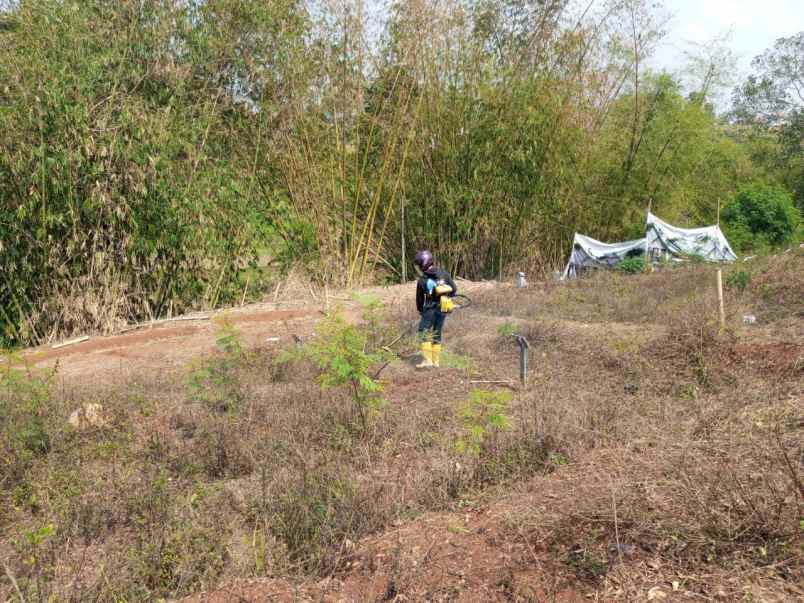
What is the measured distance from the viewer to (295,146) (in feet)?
34.4

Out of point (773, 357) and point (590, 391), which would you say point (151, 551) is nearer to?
point (590, 391)

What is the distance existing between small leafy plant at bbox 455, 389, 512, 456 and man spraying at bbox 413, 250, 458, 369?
184cm

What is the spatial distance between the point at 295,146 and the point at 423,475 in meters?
8.03

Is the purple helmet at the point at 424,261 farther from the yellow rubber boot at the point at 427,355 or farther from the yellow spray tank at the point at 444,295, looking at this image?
the yellow rubber boot at the point at 427,355

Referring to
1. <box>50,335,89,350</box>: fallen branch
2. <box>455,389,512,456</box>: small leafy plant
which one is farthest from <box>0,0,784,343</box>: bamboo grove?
<box>455,389,512,456</box>: small leafy plant

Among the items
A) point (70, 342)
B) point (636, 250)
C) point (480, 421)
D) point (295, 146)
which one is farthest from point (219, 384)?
point (636, 250)

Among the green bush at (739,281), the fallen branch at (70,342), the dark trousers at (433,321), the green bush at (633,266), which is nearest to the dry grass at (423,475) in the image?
the dark trousers at (433,321)

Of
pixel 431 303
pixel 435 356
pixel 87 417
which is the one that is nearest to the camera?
pixel 87 417

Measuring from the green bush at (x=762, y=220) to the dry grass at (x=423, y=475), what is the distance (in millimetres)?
10380

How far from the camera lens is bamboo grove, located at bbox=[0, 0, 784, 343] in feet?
24.6

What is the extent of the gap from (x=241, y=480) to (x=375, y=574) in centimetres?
135

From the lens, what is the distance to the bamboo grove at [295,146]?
7492 millimetres

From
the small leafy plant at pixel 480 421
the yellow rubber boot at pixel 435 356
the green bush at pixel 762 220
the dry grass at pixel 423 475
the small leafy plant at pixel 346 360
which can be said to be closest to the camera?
the dry grass at pixel 423 475

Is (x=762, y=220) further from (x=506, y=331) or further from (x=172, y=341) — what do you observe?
(x=172, y=341)
